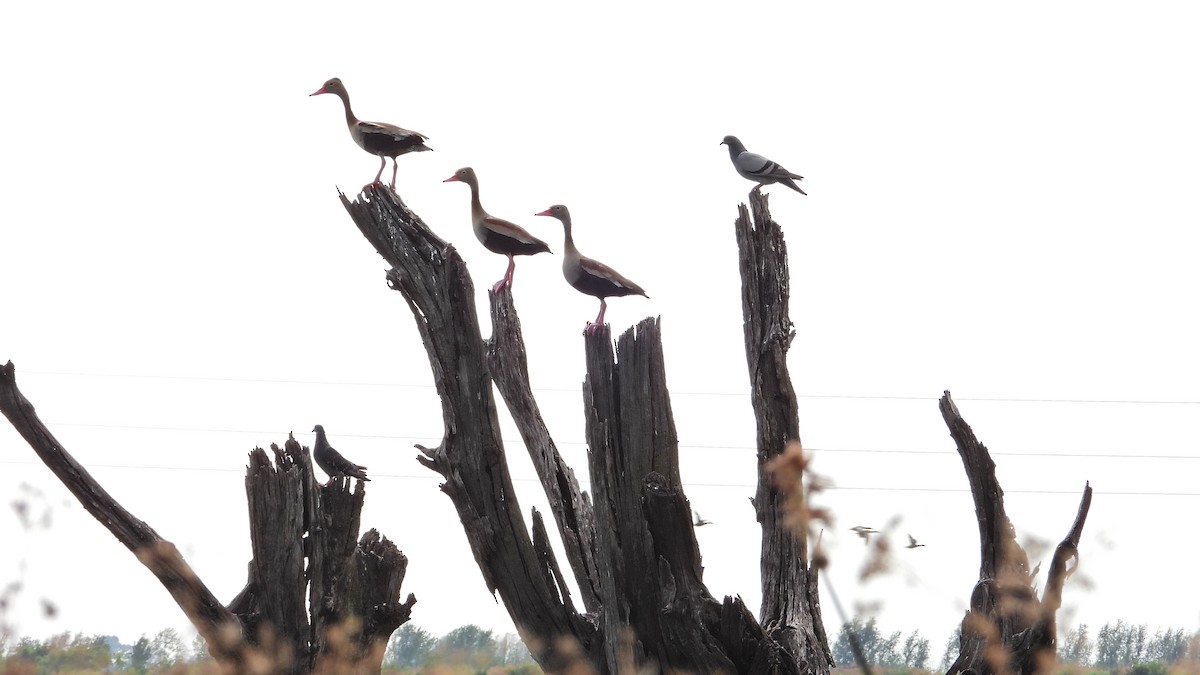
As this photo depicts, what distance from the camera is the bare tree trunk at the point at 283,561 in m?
7.02

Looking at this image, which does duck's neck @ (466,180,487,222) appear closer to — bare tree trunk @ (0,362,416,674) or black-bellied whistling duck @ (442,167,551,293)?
black-bellied whistling duck @ (442,167,551,293)

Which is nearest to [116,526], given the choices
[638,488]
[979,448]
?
[638,488]

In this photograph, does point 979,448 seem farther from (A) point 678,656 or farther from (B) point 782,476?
(B) point 782,476

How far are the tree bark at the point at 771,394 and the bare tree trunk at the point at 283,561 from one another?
236cm

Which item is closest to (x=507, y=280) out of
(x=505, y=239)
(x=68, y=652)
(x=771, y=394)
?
(x=505, y=239)

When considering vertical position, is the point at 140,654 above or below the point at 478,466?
below

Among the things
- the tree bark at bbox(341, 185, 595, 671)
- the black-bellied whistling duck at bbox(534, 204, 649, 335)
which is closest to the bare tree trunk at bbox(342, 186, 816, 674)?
the tree bark at bbox(341, 185, 595, 671)

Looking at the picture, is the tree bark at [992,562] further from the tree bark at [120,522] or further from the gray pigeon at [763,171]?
the tree bark at [120,522]

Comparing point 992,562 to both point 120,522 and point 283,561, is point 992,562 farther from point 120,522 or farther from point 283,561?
point 120,522

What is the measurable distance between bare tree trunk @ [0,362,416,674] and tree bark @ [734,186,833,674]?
236 cm

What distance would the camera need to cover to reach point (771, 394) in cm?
775

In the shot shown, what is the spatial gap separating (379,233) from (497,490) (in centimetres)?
180

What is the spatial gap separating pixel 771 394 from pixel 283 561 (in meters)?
3.35

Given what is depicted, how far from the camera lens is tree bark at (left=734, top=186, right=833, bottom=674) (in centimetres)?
736
